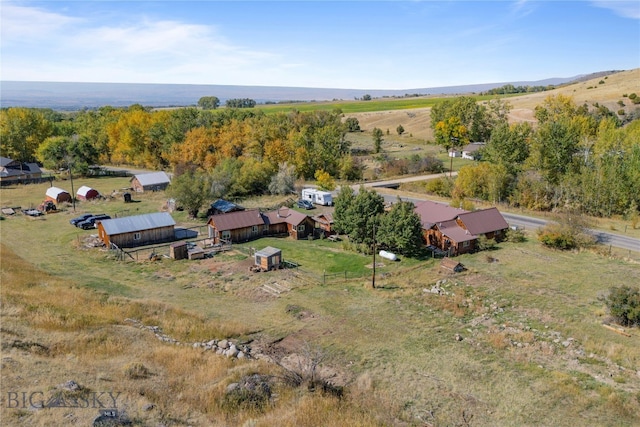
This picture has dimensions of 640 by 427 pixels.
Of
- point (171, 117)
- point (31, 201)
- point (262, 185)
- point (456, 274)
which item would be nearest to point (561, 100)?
point (262, 185)

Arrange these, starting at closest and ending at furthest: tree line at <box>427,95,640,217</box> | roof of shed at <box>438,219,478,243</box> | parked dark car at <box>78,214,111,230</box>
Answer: roof of shed at <box>438,219,478,243</box>, parked dark car at <box>78,214,111,230</box>, tree line at <box>427,95,640,217</box>

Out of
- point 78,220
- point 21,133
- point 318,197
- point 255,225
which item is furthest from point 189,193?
point 21,133

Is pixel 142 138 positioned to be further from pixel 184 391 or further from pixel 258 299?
pixel 184 391

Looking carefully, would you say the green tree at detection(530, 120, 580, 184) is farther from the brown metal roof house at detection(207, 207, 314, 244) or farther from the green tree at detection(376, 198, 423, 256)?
the brown metal roof house at detection(207, 207, 314, 244)

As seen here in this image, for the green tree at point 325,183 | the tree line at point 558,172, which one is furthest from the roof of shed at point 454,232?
the green tree at point 325,183

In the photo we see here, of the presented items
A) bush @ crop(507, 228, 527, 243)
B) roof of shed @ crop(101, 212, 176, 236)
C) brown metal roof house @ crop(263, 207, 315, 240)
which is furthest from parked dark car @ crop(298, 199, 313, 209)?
bush @ crop(507, 228, 527, 243)

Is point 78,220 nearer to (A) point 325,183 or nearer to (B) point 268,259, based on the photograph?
(B) point 268,259

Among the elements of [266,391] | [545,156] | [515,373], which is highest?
[545,156]
